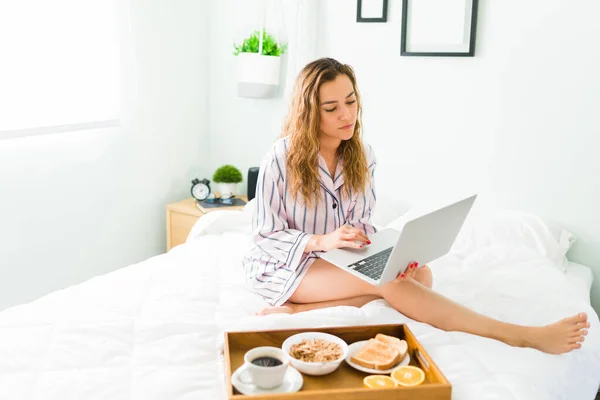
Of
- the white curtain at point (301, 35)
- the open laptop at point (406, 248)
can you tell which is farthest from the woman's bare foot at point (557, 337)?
the white curtain at point (301, 35)

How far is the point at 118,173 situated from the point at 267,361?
1.81 m

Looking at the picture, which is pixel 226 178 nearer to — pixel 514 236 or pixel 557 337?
pixel 514 236

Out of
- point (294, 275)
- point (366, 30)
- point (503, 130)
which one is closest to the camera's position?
point (294, 275)

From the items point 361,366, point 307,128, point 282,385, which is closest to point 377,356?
point 361,366

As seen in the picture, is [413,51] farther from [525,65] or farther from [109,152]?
[109,152]

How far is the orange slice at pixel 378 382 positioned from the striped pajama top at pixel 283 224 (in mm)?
560

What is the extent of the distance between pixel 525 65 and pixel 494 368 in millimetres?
1338

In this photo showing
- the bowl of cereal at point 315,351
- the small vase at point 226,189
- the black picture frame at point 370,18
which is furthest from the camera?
the small vase at point 226,189

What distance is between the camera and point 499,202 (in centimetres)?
251

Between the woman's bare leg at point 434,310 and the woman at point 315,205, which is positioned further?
the woman at point 315,205

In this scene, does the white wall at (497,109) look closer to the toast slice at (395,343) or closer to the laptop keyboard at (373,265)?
the laptop keyboard at (373,265)

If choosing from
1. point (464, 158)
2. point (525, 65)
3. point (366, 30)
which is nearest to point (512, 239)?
point (464, 158)

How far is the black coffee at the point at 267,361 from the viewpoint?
1301mm

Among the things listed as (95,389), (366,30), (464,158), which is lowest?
(95,389)
